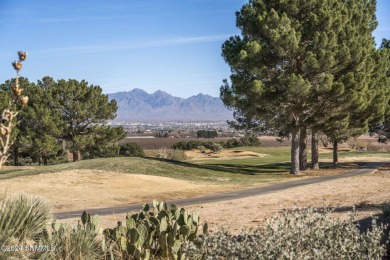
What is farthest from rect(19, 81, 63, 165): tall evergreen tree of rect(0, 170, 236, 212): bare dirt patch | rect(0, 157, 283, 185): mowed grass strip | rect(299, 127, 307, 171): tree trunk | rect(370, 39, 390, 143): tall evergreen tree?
rect(370, 39, 390, 143): tall evergreen tree

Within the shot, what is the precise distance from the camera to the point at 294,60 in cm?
3250

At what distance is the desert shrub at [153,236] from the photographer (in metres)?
7.21

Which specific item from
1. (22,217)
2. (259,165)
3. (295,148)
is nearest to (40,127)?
(259,165)

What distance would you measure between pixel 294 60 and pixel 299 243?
27.8 m

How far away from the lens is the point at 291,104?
33.2m

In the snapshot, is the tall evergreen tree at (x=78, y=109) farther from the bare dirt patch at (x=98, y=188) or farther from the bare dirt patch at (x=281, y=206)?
the bare dirt patch at (x=281, y=206)

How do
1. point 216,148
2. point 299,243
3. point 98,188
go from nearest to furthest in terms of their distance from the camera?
point 299,243 < point 98,188 < point 216,148

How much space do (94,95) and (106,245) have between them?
1752 inches

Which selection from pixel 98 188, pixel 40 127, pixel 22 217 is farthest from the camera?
pixel 40 127

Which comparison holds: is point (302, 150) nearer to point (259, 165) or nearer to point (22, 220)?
point (259, 165)

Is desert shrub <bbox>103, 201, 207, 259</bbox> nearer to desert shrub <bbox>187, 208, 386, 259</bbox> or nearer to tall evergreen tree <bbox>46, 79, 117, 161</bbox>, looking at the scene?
desert shrub <bbox>187, 208, 386, 259</bbox>

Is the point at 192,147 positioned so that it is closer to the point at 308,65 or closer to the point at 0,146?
the point at 308,65

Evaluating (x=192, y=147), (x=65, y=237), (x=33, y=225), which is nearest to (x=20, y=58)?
(x=65, y=237)

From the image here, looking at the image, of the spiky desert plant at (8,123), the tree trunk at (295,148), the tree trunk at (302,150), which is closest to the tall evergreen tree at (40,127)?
the tree trunk at (302,150)
